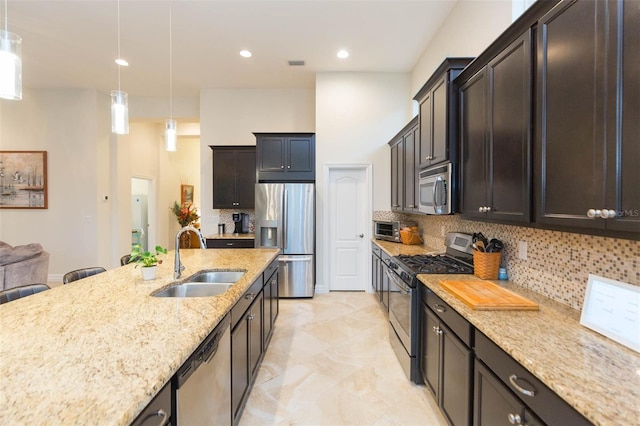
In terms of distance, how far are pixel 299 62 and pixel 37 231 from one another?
583cm

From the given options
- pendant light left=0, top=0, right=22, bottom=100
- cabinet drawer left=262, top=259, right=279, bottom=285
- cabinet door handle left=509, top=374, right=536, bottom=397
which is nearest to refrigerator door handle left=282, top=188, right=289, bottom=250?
cabinet drawer left=262, top=259, right=279, bottom=285

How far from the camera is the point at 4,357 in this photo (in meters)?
0.97

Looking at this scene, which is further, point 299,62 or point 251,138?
point 251,138

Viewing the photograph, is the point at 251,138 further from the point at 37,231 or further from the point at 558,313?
the point at 558,313

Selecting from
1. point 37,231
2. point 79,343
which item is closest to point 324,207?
point 79,343

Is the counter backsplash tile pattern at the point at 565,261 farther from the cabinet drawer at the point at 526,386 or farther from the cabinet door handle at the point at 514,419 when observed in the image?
the cabinet door handle at the point at 514,419

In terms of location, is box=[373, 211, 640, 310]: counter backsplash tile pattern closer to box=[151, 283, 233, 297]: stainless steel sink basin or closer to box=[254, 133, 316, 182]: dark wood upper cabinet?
box=[151, 283, 233, 297]: stainless steel sink basin

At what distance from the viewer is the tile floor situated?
1939 millimetres

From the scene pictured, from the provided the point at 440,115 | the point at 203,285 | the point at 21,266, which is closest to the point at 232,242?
the point at 21,266

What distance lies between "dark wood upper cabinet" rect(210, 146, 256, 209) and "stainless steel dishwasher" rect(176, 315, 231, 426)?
3.73 metres

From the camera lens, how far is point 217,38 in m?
3.68

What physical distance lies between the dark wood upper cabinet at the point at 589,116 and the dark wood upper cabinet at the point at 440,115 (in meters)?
0.87

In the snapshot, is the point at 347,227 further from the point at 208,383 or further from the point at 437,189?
the point at 208,383

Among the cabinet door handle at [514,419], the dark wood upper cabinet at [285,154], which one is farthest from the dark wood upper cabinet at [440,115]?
the dark wood upper cabinet at [285,154]
